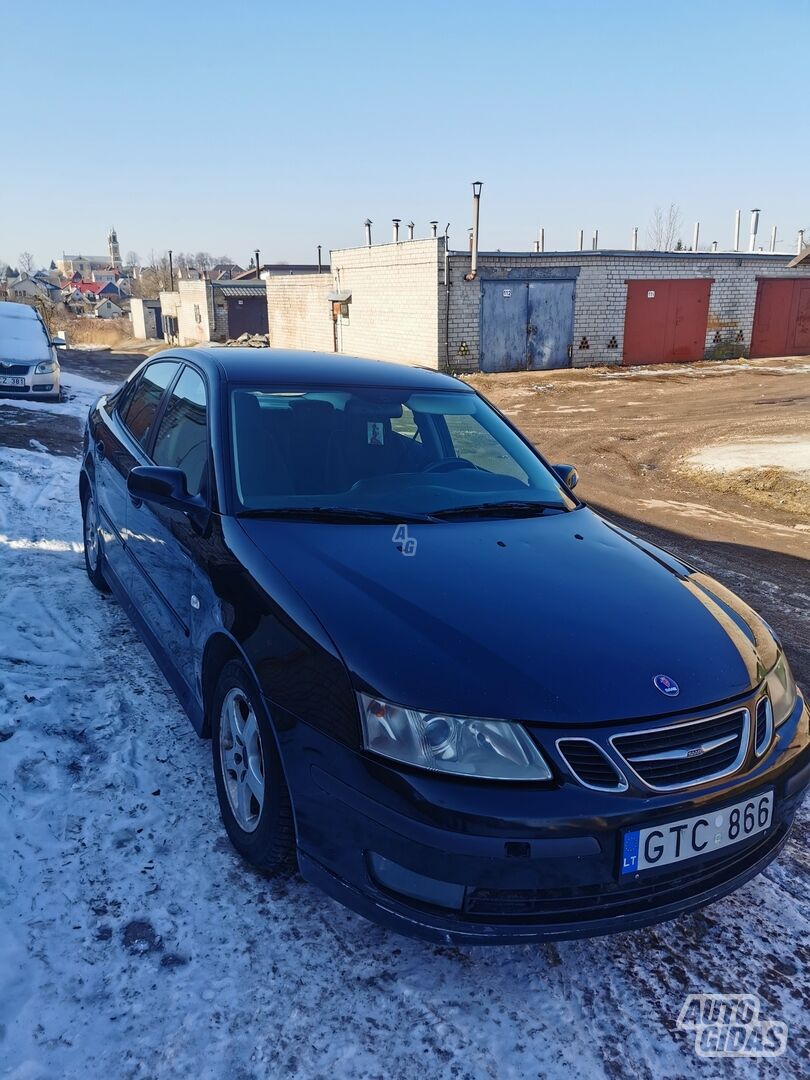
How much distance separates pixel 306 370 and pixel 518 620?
193 centimetres

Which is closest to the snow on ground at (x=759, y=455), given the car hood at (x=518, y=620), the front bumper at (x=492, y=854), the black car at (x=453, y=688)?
the black car at (x=453, y=688)

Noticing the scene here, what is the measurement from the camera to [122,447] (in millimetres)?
4387

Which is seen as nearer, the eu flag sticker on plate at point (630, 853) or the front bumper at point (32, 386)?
the eu flag sticker on plate at point (630, 853)

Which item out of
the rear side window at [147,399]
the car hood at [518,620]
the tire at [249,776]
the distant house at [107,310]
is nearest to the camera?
the car hood at [518,620]

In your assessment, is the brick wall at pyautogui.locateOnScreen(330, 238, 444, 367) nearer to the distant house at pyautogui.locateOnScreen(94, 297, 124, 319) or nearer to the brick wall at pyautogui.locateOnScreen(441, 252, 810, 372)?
the brick wall at pyautogui.locateOnScreen(441, 252, 810, 372)

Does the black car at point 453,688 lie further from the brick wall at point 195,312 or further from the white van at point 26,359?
the brick wall at point 195,312

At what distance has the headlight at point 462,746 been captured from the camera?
79.5 inches

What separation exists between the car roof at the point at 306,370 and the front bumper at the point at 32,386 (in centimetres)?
1035

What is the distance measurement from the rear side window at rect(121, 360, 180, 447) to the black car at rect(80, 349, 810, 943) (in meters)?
0.76

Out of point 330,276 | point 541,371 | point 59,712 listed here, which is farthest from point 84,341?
point 59,712

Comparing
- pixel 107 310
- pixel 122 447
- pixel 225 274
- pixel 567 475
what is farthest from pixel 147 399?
pixel 107 310

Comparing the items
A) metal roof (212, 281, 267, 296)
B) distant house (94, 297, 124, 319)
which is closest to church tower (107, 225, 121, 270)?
distant house (94, 297, 124, 319)

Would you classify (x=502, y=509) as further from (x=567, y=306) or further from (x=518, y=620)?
(x=567, y=306)

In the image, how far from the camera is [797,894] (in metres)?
2.67
